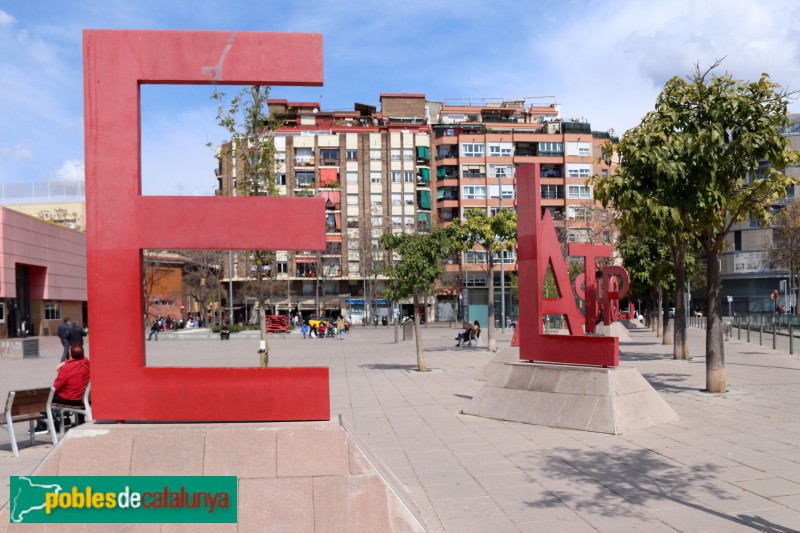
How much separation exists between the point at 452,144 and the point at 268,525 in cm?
7023

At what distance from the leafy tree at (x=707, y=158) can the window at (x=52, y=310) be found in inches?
1902

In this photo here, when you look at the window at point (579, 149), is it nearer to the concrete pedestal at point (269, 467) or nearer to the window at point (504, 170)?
the window at point (504, 170)

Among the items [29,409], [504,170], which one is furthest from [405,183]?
[29,409]

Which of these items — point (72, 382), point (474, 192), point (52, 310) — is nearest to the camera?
point (72, 382)

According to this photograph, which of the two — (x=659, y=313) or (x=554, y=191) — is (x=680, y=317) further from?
(x=554, y=191)

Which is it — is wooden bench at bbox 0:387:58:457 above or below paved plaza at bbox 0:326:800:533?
above

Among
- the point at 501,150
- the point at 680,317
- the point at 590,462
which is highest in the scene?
the point at 501,150

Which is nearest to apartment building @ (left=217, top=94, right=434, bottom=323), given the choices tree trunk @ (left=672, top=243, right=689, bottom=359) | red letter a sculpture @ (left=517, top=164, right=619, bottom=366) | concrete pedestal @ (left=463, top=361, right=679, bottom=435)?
tree trunk @ (left=672, top=243, right=689, bottom=359)

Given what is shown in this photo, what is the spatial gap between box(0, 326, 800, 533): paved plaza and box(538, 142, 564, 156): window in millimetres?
59720

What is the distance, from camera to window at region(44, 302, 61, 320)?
5134cm

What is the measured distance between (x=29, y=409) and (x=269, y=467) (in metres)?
5.81

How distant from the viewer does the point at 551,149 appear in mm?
73562

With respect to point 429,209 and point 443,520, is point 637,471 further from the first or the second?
point 429,209

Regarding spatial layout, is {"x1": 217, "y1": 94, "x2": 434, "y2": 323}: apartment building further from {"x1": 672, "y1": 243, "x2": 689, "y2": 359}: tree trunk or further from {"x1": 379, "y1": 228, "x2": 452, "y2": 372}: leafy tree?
{"x1": 672, "y1": 243, "x2": 689, "y2": 359}: tree trunk
